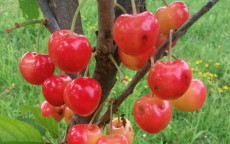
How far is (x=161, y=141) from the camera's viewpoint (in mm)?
2125

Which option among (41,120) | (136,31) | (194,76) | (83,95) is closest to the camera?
(136,31)

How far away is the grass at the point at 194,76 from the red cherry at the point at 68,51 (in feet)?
2.39

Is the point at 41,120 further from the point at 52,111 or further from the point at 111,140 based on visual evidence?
the point at 111,140

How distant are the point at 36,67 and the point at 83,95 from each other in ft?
0.50

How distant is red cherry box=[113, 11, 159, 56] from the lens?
0.52 meters

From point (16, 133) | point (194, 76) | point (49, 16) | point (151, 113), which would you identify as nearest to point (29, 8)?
point (49, 16)

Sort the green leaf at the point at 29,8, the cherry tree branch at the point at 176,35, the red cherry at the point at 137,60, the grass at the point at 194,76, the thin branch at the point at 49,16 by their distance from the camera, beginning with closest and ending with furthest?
1. the cherry tree branch at the point at 176,35
2. the red cherry at the point at 137,60
3. the thin branch at the point at 49,16
4. the green leaf at the point at 29,8
5. the grass at the point at 194,76

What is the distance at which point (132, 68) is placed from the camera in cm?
64

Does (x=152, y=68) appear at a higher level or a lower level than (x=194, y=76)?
higher

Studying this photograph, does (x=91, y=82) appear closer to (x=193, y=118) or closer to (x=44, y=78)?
(x=44, y=78)

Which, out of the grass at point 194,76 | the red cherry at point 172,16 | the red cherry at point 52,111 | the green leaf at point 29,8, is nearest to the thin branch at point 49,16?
the green leaf at point 29,8

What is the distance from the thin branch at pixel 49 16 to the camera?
863 mm

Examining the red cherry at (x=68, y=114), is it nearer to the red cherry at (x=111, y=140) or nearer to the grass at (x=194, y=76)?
the red cherry at (x=111, y=140)

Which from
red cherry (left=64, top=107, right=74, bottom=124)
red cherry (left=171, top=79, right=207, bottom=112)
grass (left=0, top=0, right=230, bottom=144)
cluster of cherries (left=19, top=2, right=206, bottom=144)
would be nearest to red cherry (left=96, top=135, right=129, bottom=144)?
cluster of cherries (left=19, top=2, right=206, bottom=144)
